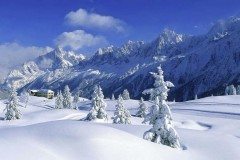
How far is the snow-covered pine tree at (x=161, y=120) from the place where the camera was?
3189 cm

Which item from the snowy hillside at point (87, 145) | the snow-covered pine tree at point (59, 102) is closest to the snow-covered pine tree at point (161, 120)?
the snowy hillside at point (87, 145)

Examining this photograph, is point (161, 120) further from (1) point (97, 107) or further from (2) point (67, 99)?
(2) point (67, 99)

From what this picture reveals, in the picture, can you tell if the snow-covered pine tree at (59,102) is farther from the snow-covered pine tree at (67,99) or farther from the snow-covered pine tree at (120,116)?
the snow-covered pine tree at (120,116)

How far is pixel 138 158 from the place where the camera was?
2547 centimetres

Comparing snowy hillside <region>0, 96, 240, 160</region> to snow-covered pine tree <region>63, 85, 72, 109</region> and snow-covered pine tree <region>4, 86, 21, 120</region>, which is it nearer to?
snow-covered pine tree <region>4, 86, 21, 120</region>

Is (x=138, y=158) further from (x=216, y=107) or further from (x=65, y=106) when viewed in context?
(x=65, y=106)

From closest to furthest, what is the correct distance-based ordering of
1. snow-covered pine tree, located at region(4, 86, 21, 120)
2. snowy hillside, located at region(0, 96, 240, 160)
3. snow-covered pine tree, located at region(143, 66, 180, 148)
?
Answer: 1. snowy hillside, located at region(0, 96, 240, 160)
2. snow-covered pine tree, located at region(143, 66, 180, 148)
3. snow-covered pine tree, located at region(4, 86, 21, 120)

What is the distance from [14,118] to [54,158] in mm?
76204

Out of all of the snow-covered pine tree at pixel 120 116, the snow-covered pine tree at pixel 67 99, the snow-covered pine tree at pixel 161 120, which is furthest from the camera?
the snow-covered pine tree at pixel 67 99

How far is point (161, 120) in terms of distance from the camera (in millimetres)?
32281

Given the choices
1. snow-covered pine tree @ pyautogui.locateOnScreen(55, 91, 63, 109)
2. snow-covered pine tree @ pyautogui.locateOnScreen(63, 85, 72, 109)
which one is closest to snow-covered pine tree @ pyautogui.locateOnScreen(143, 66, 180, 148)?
snow-covered pine tree @ pyautogui.locateOnScreen(55, 91, 63, 109)

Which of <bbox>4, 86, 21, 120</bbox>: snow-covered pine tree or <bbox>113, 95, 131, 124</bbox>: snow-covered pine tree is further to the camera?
<bbox>4, 86, 21, 120</bbox>: snow-covered pine tree

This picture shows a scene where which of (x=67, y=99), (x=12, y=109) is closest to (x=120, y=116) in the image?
(x=12, y=109)

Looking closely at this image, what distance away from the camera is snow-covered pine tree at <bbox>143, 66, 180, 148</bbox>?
3189cm
